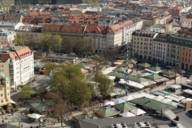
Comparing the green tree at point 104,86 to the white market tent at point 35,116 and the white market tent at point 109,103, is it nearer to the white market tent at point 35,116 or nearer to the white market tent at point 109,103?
the white market tent at point 109,103

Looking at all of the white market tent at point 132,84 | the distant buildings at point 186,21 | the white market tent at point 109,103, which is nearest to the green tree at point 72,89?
the white market tent at point 109,103

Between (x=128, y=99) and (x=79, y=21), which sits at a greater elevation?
(x=79, y=21)

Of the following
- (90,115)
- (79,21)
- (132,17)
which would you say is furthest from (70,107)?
(132,17)

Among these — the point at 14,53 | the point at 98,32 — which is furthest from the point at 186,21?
the point at 14,53

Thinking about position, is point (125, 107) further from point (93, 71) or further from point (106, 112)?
point (93, 71)

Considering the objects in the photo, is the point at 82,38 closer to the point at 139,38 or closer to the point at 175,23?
the point at 139,38

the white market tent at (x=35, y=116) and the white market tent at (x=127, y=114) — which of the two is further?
the white market tent at (x=35, y=116)
